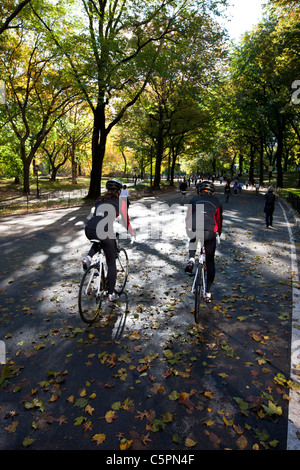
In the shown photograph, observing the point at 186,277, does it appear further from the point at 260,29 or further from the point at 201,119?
the point at 201,119

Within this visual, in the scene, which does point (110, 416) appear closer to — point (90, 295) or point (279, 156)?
point (90, 295)

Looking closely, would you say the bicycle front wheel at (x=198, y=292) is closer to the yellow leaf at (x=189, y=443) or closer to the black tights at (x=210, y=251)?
the black tights at (x=210, y=251)

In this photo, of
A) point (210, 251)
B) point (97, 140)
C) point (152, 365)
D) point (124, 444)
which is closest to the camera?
point (124, 444)

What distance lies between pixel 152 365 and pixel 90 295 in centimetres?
165

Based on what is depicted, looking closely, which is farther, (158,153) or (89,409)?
(158,153)

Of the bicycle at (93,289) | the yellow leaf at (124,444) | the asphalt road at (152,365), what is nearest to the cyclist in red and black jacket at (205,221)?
the asphalt road at (152,365)

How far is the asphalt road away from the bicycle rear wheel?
0.22 meters

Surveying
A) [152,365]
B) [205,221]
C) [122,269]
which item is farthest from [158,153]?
[152,365]

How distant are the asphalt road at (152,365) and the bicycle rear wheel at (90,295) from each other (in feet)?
0.72

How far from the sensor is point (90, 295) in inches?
196

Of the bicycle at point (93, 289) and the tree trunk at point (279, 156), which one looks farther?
the tree trunk at point (279, 156)

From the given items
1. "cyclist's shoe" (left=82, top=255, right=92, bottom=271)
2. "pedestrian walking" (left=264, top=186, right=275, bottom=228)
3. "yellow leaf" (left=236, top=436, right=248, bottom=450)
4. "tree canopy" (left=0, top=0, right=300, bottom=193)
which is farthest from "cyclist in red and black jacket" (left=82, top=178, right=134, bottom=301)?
"tree canopy" (left=0, top=0, right=300, bottom=193)

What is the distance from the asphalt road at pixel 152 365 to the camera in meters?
2.90

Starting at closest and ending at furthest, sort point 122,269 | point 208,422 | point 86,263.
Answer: point 208,422
point 86,263
point 122,269
